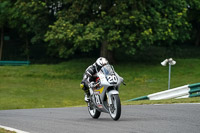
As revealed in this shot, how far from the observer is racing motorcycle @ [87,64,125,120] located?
1088 centimetres

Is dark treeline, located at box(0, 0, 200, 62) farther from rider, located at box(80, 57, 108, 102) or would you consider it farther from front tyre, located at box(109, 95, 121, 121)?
front tyre, located at box(109, 95, 121, 121)

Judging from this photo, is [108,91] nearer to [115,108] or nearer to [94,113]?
[115,108]

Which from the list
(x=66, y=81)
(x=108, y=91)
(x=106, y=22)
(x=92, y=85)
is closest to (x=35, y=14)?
(x=106, y=22)

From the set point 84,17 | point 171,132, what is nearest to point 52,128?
point 171,132

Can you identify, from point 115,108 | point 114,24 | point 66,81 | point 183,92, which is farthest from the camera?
point 114,24

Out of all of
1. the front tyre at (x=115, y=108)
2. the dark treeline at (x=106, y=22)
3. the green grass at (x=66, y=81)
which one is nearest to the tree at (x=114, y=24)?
the dark treeline at (x=106, y=22)

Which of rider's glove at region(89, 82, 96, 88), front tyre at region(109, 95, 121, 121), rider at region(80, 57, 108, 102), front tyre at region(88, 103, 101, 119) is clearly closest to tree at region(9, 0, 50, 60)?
front tyre at region(88, 103, 101, 119)

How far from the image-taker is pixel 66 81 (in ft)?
115

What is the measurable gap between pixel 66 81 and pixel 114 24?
5.35 m

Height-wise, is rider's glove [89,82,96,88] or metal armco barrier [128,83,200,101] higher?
rider's glove [89,82,96,88]

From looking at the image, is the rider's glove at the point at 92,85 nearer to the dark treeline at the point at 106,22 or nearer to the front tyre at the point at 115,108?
the front tyre at the point at 115,108

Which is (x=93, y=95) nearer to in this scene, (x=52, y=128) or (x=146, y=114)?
(x=146, y=114)

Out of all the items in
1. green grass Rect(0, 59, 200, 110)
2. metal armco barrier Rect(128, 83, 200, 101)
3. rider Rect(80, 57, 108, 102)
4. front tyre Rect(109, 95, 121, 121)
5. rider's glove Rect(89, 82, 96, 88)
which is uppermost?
rider Rect(80, 57, 108, 102)

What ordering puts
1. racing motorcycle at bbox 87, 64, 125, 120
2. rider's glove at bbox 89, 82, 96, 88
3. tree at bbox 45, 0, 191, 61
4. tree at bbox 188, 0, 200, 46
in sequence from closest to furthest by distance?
racing motorcycle at bbox 87, 64, 125, 120, rider's glove at bbox 89, 82, 96, 88, tree at bbox 45, 0, 191, 61, tree at bbox 188, 0, 200, 46
